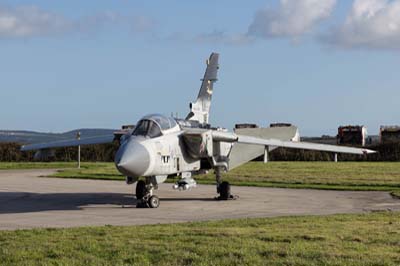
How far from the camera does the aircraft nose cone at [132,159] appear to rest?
18.3m

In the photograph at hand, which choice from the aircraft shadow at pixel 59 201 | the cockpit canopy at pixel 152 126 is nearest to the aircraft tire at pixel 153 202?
the aircraft shadow at pixel 59 201

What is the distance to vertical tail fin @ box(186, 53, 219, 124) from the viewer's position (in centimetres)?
2625

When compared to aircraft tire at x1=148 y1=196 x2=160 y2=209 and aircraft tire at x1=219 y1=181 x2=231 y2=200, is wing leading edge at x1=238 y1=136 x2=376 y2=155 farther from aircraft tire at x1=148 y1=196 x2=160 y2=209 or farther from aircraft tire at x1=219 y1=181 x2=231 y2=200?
aircraft tire at x1=148 y1=196 x2=160 y2=209

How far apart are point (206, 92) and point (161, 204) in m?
7.31

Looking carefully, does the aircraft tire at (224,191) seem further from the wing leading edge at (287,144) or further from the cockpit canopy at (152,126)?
the cockpit canopy at (152,126)

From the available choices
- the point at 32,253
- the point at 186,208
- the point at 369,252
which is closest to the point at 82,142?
the point at 186,208

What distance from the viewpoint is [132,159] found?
1844 cm

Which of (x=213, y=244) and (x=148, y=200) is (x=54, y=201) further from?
(x=213, y=244)

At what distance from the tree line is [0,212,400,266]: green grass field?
40.1 metres

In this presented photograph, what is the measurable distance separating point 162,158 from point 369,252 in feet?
36.0

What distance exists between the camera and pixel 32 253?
9.80 m

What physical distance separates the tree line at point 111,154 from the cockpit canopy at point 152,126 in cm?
3243

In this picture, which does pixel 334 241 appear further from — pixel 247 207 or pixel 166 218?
pixel 247 207

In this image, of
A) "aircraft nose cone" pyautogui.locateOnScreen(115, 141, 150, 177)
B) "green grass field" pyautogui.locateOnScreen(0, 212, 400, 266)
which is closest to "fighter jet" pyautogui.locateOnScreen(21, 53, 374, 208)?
"aircraft nose cone" pyautogui.locateOnScreen(115, 141, 150, 177)
